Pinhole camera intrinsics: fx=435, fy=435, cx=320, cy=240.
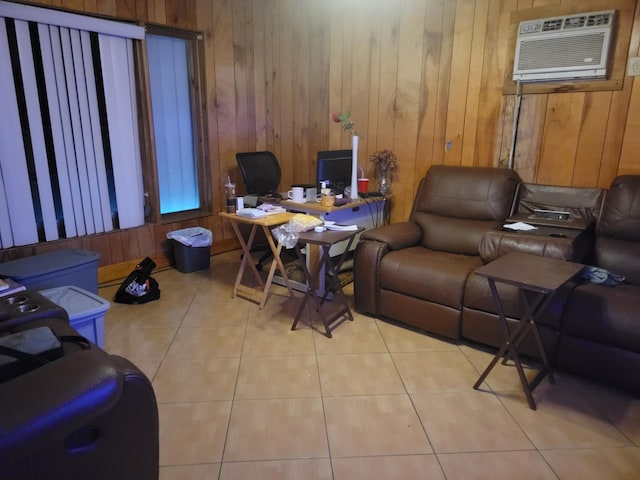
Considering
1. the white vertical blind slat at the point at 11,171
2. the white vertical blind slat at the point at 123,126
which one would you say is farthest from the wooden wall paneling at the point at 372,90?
the white vertical blind slat at the point at 11,171

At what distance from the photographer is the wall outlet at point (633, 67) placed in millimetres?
2775

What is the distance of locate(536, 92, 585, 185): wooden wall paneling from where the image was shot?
3.07 meters

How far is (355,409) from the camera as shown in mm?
2082

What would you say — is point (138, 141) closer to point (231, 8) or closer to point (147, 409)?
point (231, 8)

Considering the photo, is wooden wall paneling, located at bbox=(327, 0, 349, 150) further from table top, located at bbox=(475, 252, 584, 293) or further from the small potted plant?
table top, located at bbox=(475, 252, 584, 293)

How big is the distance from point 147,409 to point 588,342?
211 centimetres

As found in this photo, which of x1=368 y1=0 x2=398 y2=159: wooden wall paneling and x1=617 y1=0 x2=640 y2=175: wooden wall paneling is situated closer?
x1=617 y1=0 x2=640 y2=175: wooden wall paneling

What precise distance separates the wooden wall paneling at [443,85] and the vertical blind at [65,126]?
7.90ft

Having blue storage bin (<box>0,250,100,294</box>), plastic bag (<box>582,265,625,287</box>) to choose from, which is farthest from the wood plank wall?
plastic bag (<box>582,265,625,287</box>)

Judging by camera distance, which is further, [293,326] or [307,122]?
[307,122]

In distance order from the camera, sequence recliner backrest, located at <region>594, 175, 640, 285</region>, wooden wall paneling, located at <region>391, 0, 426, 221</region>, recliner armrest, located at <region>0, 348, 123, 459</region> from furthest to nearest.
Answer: wooden wall paneling, located at <region>391, 0, 426, 221</region>, recliner backrest, located at <region>594, 175, 640, 285</region>, recliner armrest, located at <region>0, 348, 123, 459</region>

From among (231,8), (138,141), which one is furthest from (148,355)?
(231,8)

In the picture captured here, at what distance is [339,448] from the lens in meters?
1.83

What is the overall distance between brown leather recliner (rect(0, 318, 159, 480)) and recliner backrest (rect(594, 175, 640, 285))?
2.62 metres
